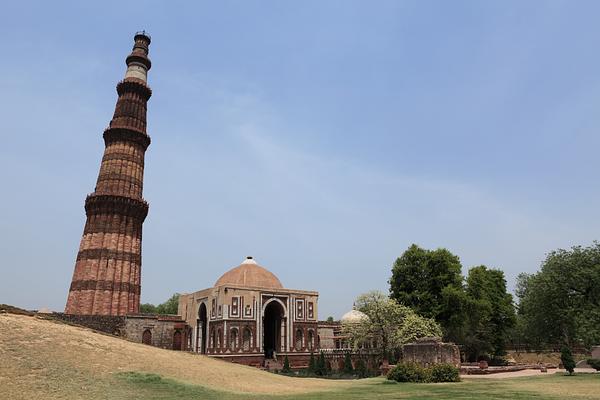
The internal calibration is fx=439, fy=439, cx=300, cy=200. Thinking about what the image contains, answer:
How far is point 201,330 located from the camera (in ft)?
160

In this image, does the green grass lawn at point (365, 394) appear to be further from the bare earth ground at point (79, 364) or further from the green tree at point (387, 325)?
the green tree at point (387, 325)

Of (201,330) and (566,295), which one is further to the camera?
(201,330)

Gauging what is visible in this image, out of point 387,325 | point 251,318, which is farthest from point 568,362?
point 251,318

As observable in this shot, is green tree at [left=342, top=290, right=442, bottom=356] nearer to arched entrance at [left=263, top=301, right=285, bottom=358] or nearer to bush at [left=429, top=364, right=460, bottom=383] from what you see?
arched entrance at [left=263, top=301, right=285, bottom=358]

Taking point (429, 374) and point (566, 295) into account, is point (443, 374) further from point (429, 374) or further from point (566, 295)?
point (566, 295)

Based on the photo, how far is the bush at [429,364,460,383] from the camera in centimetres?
2333

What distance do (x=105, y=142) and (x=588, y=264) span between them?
49.4 m

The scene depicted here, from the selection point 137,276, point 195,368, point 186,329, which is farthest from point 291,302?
point 195,368

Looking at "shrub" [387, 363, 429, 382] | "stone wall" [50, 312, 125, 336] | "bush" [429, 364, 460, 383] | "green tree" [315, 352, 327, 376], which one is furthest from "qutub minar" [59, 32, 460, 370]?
"bush" [429, 364, 460, 383]

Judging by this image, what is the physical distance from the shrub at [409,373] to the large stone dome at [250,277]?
26.2 metres

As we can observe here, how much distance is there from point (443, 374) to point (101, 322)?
101 feet

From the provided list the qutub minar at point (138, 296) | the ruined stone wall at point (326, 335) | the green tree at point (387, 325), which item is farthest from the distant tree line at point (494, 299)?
the ruined stone wall at point (326, 335)

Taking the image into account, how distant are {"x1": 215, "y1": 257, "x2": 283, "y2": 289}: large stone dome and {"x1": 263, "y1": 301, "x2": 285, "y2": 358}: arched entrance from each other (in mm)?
2508

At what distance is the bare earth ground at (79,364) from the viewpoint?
15.4 m
